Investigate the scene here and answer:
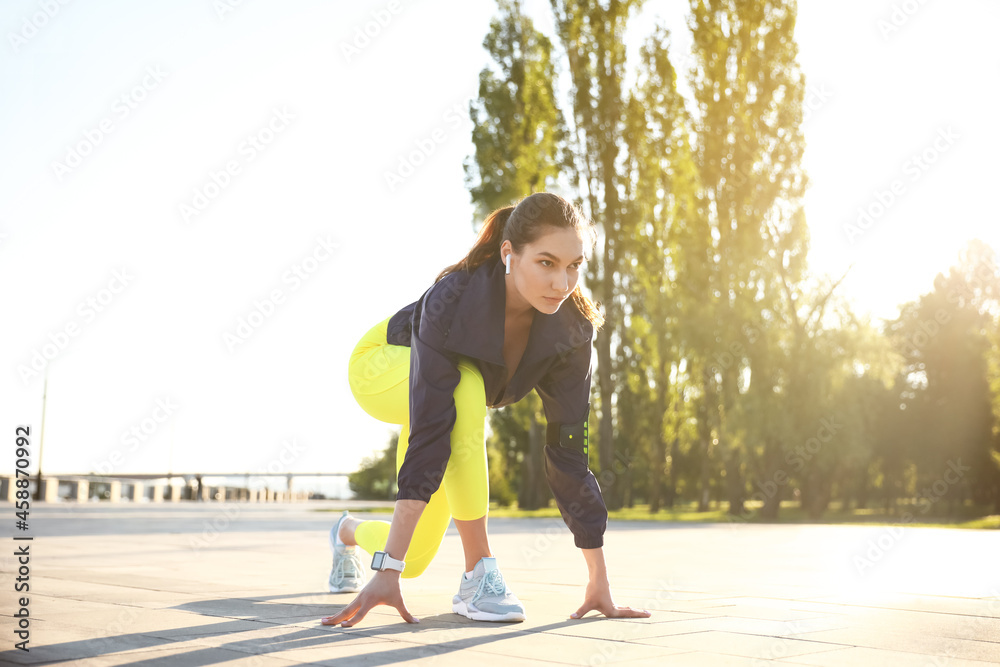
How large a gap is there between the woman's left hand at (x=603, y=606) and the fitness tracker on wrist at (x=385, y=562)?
708mm

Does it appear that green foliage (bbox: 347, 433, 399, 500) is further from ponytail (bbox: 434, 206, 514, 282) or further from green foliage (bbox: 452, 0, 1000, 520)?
ponytail (bbox: 434, 206, 514, 282)

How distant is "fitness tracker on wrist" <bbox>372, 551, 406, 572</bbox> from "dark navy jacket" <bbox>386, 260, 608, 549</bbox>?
20 centimetres

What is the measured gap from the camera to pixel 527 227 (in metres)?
2.93

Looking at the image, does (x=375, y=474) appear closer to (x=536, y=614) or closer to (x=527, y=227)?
(x=536, y=614)

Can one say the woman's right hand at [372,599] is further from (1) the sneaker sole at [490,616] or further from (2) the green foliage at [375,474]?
(2) the green foliage at [375,474]

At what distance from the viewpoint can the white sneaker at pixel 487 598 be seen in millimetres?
2957

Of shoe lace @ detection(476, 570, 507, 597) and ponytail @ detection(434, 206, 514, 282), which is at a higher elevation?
ponytail @ detection(434, 206, 514, 282)

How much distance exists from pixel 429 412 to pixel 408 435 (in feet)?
2.04

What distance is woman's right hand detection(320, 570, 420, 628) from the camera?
2725mm

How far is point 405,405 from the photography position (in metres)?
3.41

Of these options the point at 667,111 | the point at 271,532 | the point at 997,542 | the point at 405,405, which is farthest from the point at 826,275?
the point at 405,405

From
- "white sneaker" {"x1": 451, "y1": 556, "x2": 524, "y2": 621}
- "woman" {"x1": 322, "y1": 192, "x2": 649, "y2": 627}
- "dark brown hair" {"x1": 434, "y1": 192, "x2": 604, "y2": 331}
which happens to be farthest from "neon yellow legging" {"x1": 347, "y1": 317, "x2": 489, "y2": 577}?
"dark brown hair" {"x1": 434, "y1": 192, "x2": 604, "y2": 331}

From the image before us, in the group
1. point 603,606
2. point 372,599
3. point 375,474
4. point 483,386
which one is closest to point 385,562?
point 372,599

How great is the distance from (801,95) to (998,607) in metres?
19.1
